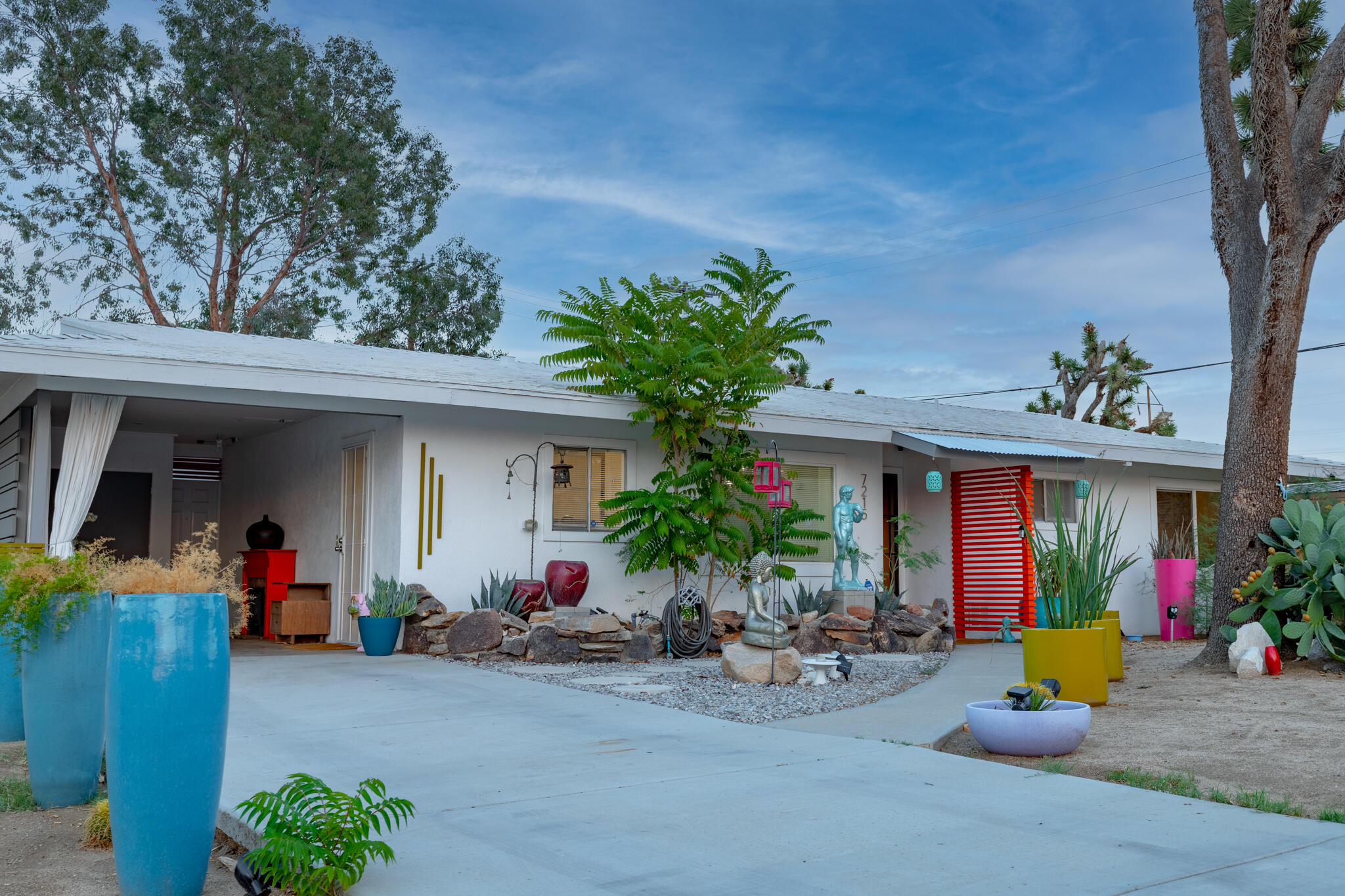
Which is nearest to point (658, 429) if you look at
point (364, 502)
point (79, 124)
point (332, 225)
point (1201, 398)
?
point (364, 502)

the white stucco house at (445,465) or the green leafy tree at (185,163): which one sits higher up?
the green leafy tree at (185,163)

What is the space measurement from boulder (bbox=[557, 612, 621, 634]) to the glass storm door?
2.67m

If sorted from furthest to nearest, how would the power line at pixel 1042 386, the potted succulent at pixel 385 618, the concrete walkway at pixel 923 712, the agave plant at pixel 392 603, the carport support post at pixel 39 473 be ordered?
the power line at pixel 1042 386
the agave plant at pixel 392 603
the potted succulent at pixel 385 618
the carport support post at pixel 39 473
the concrete walkway at pixel 923 712

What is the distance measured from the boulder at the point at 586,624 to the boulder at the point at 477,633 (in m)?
0.63

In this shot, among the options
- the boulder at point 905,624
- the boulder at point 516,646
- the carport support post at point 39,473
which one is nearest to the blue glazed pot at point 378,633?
the boulder at point 516,646

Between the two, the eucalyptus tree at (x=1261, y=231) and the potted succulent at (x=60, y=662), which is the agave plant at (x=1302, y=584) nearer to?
the eucalyptus tree at (x=1261, y=231)

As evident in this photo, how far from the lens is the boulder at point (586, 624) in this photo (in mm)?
10469

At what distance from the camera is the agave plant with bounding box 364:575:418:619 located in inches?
426

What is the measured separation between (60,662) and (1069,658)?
632 centimetres

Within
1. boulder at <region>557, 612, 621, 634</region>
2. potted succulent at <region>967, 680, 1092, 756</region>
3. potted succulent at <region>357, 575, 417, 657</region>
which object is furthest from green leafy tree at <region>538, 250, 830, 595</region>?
potted succulent at <region>967, 680, 1092, 756</region>

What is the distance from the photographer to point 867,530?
14.5 m

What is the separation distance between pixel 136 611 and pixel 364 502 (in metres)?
8.92

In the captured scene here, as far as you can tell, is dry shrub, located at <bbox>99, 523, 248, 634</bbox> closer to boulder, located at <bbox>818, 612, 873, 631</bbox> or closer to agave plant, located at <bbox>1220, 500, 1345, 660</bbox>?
boulder, located at <bbox>818, 612, 873, 631</bbox>

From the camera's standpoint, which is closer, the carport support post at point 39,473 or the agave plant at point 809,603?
the carport support post at point 39,473
